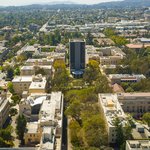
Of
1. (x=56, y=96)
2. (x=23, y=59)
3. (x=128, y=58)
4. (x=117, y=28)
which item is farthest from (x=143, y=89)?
(x=117, y=28)

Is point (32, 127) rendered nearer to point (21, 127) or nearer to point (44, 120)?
point (21, 127)

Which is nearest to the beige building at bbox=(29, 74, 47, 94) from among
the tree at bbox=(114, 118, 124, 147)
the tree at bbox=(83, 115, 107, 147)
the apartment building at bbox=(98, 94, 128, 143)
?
the apartment building at bbox=(98, 94, 128, 143)

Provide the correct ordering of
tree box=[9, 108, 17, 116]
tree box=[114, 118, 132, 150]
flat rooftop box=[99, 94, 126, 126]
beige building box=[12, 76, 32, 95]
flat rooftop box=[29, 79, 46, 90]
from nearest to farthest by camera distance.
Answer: tree box=[114, 118, 132, 150], flat rooftop box=[99, 94, 126, 126], tree box=[9, 108, 17, 116], flat rooftop box=[29, 79, 46, 90], beige building box=[12, 76, 32, 95]

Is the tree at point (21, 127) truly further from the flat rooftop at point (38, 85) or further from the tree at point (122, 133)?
the flat rooftop at point (38, 85)

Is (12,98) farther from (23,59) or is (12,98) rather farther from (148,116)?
(23,59)

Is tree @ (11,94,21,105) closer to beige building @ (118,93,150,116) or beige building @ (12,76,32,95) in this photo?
beige building @ (12,76,32,95)

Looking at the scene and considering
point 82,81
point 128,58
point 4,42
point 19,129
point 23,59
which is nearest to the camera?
point 19,129

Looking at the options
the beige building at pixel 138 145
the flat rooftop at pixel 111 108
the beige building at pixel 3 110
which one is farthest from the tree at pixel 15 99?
the beige building at pixel 138 145
